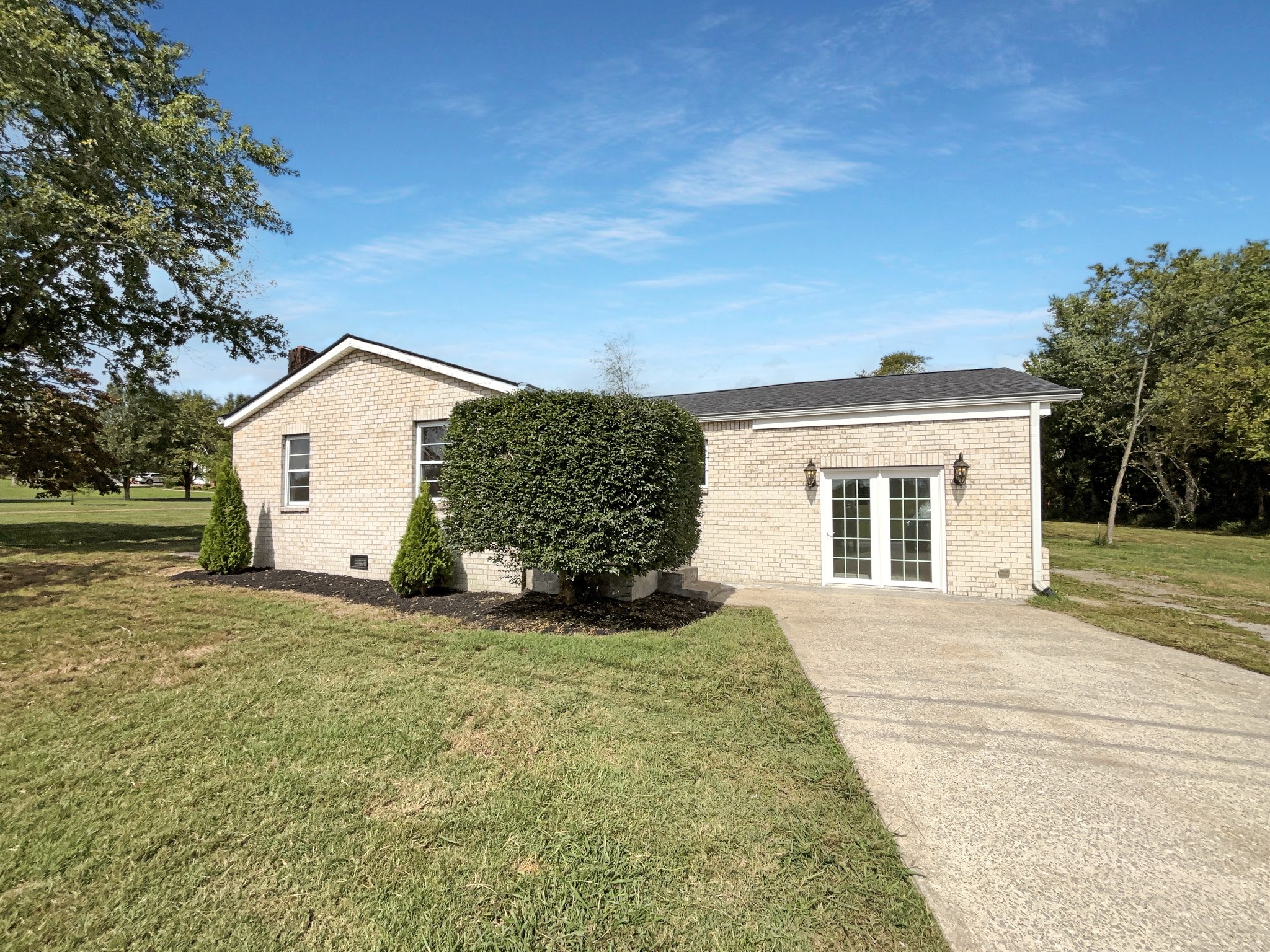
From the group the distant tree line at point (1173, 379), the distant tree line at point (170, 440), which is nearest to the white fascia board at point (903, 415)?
the distant tree line at point (1173, 379)

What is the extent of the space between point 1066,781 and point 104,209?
19.2 m

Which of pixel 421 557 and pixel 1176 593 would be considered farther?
pixel 1176 593

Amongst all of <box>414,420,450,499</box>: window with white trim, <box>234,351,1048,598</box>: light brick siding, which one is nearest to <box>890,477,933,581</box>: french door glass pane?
<box>234,351,1048,598</box>: light brick siding

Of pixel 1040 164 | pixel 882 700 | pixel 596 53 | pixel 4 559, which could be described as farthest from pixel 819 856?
pixel 4 559

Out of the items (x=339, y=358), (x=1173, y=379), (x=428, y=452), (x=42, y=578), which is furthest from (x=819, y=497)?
(x=1173, y=379)

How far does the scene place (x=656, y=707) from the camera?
4.67 m

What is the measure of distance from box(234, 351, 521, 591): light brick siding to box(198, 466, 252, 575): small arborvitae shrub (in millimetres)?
480

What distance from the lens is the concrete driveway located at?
2453 millimetres

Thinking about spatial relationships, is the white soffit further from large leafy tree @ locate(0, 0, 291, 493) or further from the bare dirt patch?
large leafy tree @ locate(0, 0, 291, 493)

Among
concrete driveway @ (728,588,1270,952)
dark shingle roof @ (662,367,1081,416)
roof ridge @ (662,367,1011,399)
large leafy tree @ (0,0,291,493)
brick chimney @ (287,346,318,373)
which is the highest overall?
large leafy tree @ (0,0,291,493)

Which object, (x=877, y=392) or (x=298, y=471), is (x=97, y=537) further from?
(x=877, y=392)

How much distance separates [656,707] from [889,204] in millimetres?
10726

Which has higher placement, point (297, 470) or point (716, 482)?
point (297, 470)

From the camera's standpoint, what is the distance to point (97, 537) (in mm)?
17672
